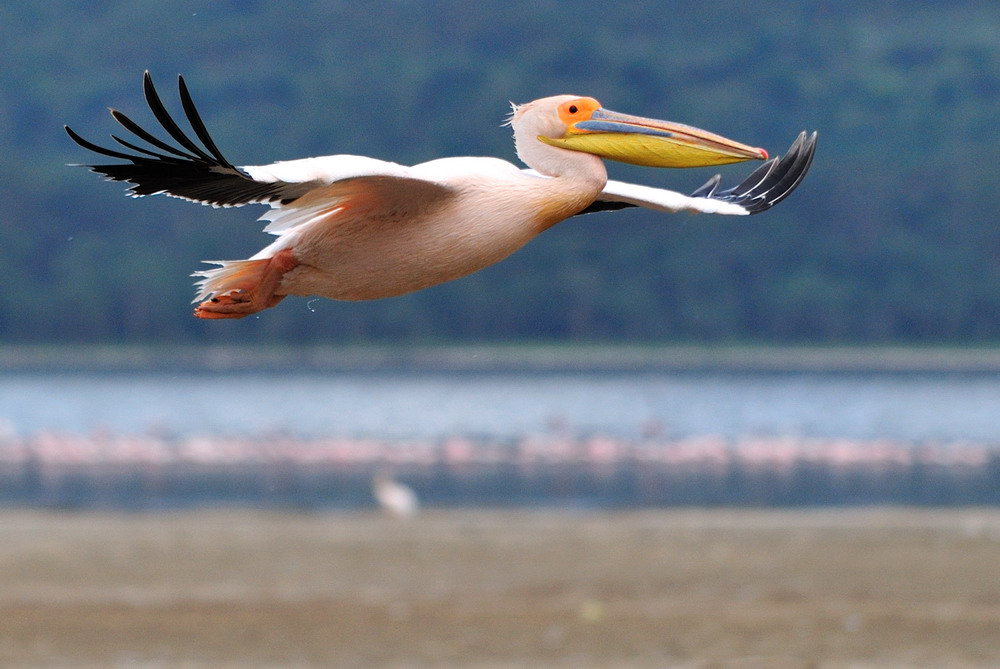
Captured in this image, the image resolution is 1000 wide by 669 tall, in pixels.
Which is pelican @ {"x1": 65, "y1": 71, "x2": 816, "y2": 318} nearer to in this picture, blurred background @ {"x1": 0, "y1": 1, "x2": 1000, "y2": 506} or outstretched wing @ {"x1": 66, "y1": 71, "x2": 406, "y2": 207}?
outstretched wing @ {"x1": 66, "y1": 71, "x2": 406, "y2": 207}

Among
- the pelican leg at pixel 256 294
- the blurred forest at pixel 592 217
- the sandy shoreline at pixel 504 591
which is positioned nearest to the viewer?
the pelican leg at pixel 256 294

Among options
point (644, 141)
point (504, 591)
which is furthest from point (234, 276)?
point (504, 591)

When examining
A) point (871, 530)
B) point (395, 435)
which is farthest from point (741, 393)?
point (871, 530)

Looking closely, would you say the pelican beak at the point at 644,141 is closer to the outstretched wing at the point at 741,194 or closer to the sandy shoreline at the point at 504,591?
the outstretched wing at the point at 741,194

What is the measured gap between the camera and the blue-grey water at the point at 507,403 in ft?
178

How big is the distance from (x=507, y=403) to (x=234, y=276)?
56.6m

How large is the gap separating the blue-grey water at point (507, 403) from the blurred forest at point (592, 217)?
239 inches

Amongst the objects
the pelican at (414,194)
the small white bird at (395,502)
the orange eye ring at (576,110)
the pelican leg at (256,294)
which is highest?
the orange eye ring at (576,110)

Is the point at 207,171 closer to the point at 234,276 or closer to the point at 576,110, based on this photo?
the point at 234,276

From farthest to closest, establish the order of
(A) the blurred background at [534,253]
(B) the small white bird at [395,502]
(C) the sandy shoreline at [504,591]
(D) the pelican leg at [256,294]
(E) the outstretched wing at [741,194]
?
(A) the blurred background at [534,253], (B) the small white bird at [395,502], (C) the sandy shoreline at [504,591], (E) the outstretched wing at [741,194], (D) the pelican leg at [256,294]

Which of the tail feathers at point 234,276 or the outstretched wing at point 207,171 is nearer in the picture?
the outstretched wing at point 207,171

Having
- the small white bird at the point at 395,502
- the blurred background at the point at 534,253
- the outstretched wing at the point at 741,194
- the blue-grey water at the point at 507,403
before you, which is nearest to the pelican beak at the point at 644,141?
the outstretched wing at the point at 741,194

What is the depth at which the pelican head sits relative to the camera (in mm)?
3295

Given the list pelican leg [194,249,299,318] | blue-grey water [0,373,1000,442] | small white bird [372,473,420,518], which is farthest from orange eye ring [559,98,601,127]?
blue-grey water [0,373,1000,442]
